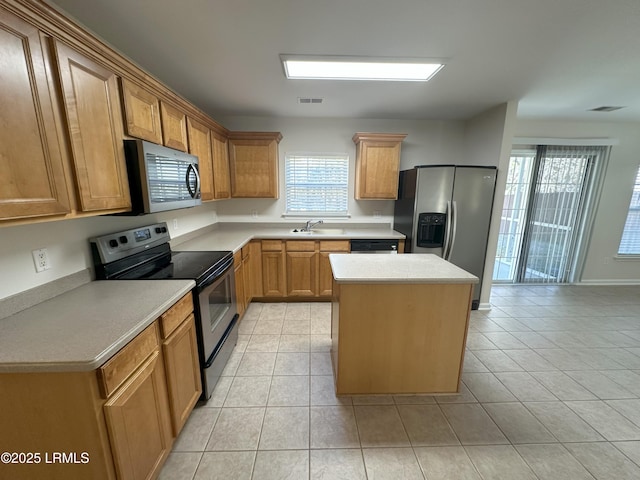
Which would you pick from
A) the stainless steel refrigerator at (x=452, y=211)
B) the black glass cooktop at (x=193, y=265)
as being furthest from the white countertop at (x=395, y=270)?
the stainless steel refrigerator at (x=452, y=211)

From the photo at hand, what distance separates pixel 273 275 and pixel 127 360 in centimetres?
230


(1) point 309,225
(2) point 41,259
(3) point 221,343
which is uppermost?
(2) point 41,259

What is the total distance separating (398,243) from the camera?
333 centimetres

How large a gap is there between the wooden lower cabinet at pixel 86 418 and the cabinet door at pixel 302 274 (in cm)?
217

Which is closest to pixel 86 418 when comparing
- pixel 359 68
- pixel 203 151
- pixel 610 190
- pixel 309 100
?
pixel 203 151

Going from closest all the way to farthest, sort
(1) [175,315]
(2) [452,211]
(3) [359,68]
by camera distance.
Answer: (1) [175,315] < (3) [359,68] < (2) [452,211]

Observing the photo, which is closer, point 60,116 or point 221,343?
point 60,116

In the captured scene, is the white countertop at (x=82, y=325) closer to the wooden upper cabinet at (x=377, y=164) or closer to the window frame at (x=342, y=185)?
the window frame at (x=342, y=185)

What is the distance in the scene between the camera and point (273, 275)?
3.36 m

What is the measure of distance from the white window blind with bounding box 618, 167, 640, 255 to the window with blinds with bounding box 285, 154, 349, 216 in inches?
179

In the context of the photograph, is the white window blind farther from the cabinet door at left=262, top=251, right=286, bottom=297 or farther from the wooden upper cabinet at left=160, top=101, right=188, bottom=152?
the wooden upper cabinet at left=160, top=101, right=188, bottom=152

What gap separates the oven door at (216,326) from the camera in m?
1.76

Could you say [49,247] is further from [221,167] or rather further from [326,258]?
[326,258]

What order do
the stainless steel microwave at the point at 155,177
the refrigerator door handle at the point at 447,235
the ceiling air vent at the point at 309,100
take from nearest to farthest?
1. the stainless steel microwave at the point at 155,177
2. the ceiling air vent at the point at 309,100
3. the refrigerator door handle at the point at 447,235
